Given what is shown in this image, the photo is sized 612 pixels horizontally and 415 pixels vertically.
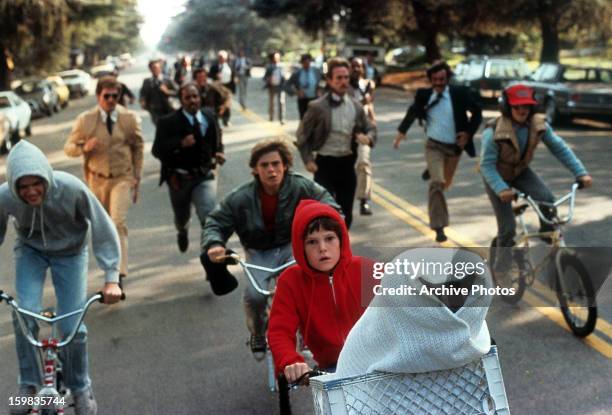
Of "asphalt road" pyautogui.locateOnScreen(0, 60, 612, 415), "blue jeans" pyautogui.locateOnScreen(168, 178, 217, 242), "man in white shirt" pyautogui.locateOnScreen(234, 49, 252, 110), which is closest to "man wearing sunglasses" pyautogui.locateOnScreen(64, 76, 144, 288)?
"blue jeans" pyautogui.locateOnScreen(168, 178, 217, 242)

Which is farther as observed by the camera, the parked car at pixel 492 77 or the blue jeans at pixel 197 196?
the parked car at pixel 492 77

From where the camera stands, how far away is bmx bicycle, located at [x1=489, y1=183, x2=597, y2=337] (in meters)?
5.89

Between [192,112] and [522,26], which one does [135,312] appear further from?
[522,26]

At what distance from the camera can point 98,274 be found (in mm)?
9406

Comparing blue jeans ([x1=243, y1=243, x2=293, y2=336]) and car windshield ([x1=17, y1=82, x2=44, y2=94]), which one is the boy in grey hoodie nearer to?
blue jeans ([x1=243, y1=243, x2=293, y2=336])

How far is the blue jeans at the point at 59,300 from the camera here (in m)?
4.93

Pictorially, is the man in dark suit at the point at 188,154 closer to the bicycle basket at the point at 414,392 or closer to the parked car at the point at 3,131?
the bicycle basket at the point at 414,392

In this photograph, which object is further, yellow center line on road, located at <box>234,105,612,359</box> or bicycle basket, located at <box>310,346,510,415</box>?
yellow center line on road, located at <box>234,105,612,359</box>

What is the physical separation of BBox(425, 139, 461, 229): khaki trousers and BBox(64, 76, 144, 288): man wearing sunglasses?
3.12m

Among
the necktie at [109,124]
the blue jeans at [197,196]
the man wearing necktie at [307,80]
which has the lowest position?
the man wearing necktie at [307,80]

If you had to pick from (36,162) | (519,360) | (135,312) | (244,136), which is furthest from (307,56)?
(36,162)

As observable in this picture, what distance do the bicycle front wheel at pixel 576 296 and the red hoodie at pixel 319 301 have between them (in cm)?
193

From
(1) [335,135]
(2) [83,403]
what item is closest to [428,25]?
(1) [335,135]

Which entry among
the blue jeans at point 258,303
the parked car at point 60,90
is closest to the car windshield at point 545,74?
the blue jeans at point 258,303
